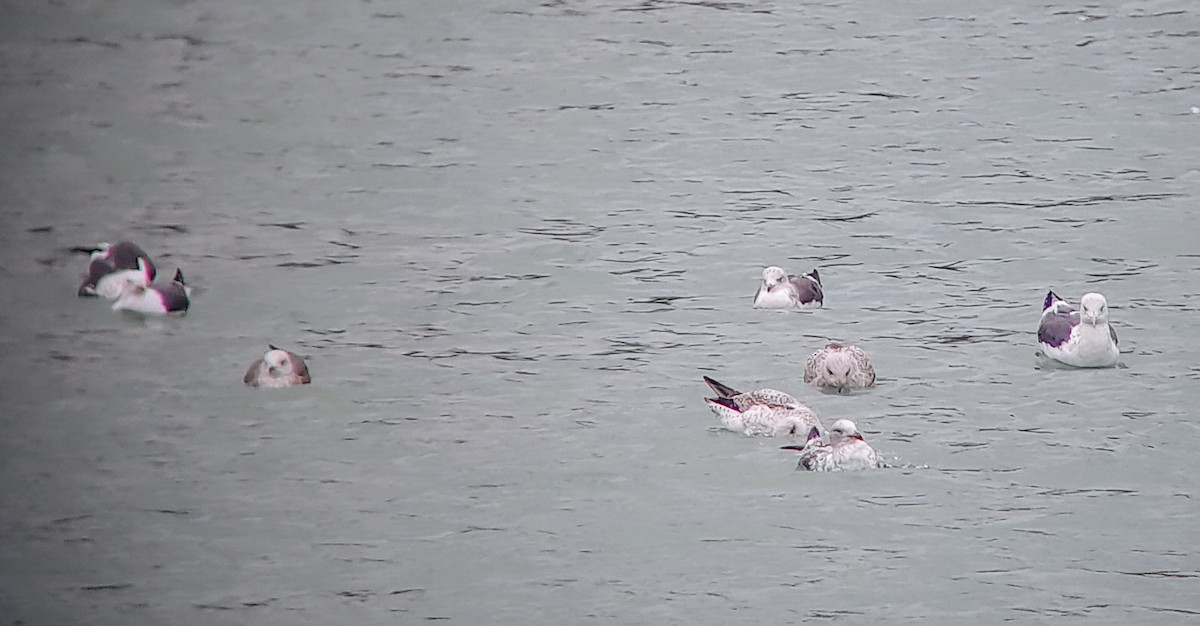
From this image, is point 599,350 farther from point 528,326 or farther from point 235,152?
point 235,152

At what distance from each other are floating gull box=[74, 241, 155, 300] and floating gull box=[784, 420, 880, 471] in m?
5.70

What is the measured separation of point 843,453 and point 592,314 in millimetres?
3480

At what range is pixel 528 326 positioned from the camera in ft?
40.1

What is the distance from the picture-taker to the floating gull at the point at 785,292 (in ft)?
40.5

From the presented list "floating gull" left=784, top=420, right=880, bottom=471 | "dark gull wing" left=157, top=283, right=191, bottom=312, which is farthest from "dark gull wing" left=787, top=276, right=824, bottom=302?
"dark gull wing" left=157, top=283, right=191, bottom=312

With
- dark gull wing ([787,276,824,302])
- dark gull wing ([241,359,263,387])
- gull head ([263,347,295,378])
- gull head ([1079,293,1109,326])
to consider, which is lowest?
dark gull wing ([241,359,263,387])

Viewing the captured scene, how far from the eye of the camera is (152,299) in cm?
1262

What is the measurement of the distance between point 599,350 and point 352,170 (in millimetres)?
5582

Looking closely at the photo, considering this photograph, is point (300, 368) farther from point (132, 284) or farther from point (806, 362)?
point (806, 362)

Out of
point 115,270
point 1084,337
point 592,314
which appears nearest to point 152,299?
point 115,270

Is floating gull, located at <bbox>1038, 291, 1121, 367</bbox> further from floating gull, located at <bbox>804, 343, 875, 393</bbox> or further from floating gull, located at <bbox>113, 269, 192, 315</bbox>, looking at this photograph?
floating gull, located at <bbox>113, 269, 192, 315</bbox>

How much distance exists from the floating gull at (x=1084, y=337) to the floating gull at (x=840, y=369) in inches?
50.2

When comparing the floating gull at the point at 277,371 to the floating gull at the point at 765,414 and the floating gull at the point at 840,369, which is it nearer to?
the floating gull at the point at 765,414

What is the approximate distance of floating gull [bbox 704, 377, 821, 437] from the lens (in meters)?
9.98
